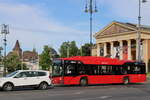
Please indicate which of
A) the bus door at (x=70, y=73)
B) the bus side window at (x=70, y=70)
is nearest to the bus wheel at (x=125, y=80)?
the bus door at (x=70, y=73)

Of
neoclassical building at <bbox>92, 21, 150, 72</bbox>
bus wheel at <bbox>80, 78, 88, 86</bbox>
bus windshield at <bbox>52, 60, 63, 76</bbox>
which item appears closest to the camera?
bus windshield at <bbox>52, 60, 63, 76</bbox>

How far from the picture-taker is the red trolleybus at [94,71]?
27.6m

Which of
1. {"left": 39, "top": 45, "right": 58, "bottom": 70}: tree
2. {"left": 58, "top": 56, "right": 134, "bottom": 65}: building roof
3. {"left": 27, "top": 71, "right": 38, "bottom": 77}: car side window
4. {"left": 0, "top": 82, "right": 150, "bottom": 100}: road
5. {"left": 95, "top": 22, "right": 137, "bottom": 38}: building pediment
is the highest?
{"left": 95, "top": 22, "right": 137, "bottom": 38}: building pediment

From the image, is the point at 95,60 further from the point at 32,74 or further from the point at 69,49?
the point at 69,49

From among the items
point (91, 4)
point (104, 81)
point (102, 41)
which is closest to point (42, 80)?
point (104, 81)

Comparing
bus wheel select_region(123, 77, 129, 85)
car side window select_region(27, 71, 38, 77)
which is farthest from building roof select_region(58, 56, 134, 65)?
car side window select_region(27, 71, 38, 77)

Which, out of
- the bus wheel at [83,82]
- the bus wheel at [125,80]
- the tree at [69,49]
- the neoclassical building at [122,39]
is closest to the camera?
the bus wheel at [83,82]

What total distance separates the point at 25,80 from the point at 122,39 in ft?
232

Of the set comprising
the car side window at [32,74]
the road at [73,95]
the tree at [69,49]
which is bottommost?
the road at [73,95]

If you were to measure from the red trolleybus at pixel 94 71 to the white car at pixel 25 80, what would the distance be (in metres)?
3.73

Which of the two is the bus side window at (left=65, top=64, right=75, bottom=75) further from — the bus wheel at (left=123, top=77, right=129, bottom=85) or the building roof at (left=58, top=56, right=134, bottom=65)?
the bus wheel at (left=123, top=77, right=129, bottom=85)

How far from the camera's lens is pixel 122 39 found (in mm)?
90500

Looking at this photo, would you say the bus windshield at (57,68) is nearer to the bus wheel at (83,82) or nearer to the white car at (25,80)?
the bus wheel at (83,82)

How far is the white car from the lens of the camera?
21.8 meters
